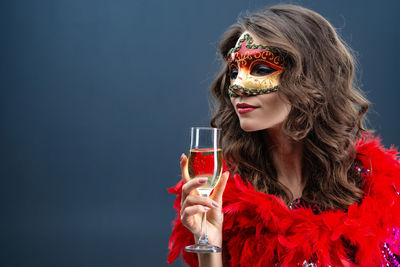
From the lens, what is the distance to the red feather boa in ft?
5.37

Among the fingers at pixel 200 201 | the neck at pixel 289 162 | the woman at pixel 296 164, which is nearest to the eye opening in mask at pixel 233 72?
the woman at pixel 296 164

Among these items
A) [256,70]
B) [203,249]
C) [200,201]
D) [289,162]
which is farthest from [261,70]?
[203,249]

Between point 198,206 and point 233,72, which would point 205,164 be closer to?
point 198,206

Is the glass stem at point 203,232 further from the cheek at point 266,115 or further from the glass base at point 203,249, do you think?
the cheek at point 266,115

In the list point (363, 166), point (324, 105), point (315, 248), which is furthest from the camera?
point (363, 166)

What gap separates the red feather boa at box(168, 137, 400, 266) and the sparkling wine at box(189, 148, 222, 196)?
330mm

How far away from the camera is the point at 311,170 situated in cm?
186

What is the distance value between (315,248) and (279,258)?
12 cm

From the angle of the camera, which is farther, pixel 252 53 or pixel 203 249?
pixel 252 53

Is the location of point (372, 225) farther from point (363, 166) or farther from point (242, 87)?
point (242, 87)

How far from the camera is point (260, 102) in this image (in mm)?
1668

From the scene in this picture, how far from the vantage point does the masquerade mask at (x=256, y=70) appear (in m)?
1.67

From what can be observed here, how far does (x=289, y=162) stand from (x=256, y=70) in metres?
0.39

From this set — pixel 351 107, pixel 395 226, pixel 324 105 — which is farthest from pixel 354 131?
pixel 395 226
